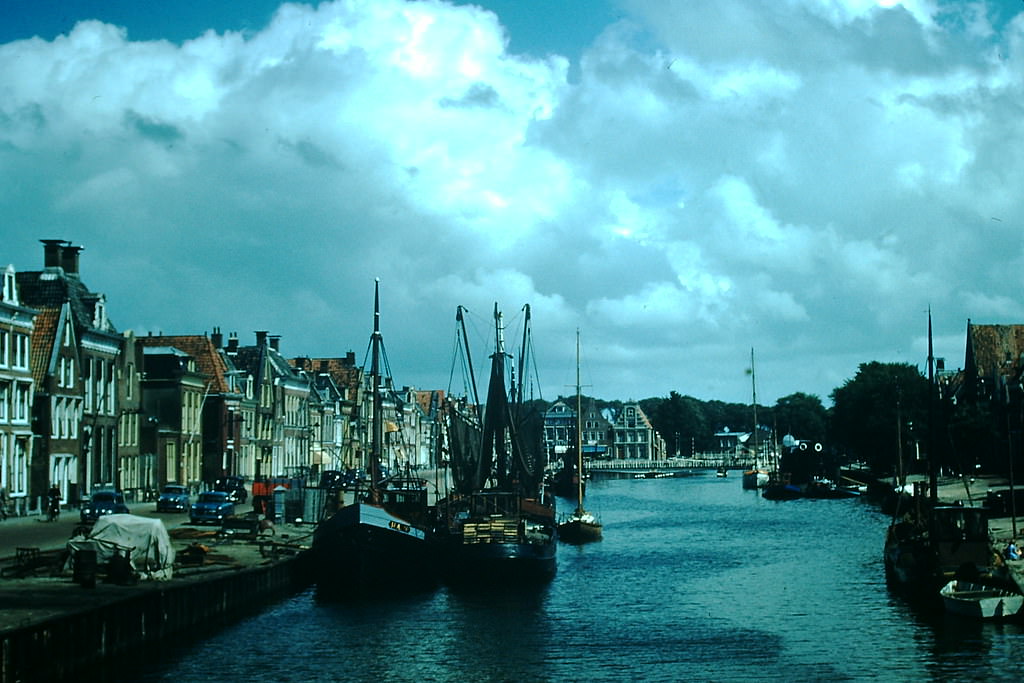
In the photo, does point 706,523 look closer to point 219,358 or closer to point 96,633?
point 219,358

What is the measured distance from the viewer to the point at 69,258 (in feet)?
332

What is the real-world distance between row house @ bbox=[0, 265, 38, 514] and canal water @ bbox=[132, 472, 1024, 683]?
28162mm

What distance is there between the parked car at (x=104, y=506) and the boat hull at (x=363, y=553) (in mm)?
14355

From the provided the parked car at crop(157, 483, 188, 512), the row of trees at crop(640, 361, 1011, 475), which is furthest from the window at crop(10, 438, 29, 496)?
the row of trees at crop(640, 361, 1011, 475)

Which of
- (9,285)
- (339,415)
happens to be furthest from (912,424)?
(9,285)

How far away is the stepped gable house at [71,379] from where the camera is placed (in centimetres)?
8950

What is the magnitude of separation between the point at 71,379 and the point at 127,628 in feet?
174

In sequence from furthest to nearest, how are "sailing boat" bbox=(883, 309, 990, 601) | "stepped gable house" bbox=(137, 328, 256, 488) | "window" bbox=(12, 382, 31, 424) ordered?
"stepped gable house" bbox=(137, 328, 256, 488) → "window" bbox=(12, 382, 31, 424) → "sailing boat" bbox=(883, 309, 990, 601)

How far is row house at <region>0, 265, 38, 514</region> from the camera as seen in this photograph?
82.2 meters

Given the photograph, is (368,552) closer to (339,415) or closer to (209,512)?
(209,512)

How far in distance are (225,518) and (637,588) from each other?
24.3 m

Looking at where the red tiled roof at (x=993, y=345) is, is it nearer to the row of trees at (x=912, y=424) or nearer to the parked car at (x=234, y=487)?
the row of trees at (x=912, y=424)

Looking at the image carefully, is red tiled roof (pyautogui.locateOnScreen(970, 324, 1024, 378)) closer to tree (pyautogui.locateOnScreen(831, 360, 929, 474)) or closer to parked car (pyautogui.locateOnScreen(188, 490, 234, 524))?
tree (pyautogui.locateOnScreen(831, 360, 929, 474))

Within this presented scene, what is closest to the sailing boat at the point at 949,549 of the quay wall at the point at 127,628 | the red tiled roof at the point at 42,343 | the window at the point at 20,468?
the quay wall at the point at 127,628
